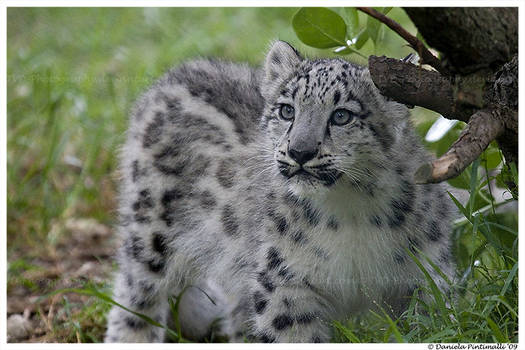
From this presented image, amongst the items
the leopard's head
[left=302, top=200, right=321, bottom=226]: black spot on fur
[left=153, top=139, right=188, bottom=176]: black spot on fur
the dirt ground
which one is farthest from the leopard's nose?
the dirt ground

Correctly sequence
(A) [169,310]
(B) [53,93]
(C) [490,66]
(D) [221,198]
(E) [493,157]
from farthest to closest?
(B) [53,93]
(A) [169,310]
(D) [221,198]
(E) [493,157]
(C) [490,66]

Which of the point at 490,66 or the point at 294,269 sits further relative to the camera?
the point at 294,269

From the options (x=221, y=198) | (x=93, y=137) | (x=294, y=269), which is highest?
(x=93, y=137)

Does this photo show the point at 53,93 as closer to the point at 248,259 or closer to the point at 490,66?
the point at 248,259

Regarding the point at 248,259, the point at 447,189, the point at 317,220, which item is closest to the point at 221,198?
the point at 248,259

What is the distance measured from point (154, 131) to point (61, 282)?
169 centimetres

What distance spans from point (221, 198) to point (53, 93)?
313 cm

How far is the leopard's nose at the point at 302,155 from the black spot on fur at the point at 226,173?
1311 millimetres

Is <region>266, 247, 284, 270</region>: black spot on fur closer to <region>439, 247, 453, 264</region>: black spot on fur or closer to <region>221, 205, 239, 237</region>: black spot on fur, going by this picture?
<region>221, 205, 239, 237</region>: black spot on fur

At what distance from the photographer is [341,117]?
459cm

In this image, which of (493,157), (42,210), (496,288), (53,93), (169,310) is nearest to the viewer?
(496,288)

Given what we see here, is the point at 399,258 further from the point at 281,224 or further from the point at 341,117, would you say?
the point at 341,117

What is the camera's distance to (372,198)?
482cm

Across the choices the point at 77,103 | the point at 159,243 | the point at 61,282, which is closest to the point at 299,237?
the point at 159,243
